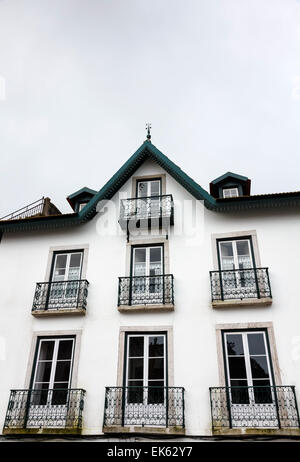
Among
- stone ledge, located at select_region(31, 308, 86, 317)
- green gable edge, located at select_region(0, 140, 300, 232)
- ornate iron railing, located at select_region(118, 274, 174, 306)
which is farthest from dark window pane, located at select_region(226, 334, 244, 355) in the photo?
stone ledge, located at select_region(31, 308, 86, 317)

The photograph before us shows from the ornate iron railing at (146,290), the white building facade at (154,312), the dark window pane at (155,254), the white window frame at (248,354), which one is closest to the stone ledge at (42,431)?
the white building facade at (154,312)

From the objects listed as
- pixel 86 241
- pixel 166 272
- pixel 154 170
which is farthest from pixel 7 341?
pixel 154 170

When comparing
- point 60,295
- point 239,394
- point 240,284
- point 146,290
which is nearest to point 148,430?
point 239,394

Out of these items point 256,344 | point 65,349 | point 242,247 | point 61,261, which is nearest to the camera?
point 256,344

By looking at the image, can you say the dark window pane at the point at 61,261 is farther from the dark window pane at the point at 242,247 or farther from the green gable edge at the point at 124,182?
the dark window pane at the point at 242,247

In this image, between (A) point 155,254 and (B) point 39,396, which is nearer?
(B) point 39,396

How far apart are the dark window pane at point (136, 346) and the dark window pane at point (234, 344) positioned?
2.52m

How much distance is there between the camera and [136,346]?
438 inches

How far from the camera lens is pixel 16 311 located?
12.3 meters

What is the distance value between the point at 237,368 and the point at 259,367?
1.92ft

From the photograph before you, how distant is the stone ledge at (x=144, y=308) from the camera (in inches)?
438

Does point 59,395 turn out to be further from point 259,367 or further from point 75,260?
point 259,367

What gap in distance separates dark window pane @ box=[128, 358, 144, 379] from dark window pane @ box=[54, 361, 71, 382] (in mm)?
1869
